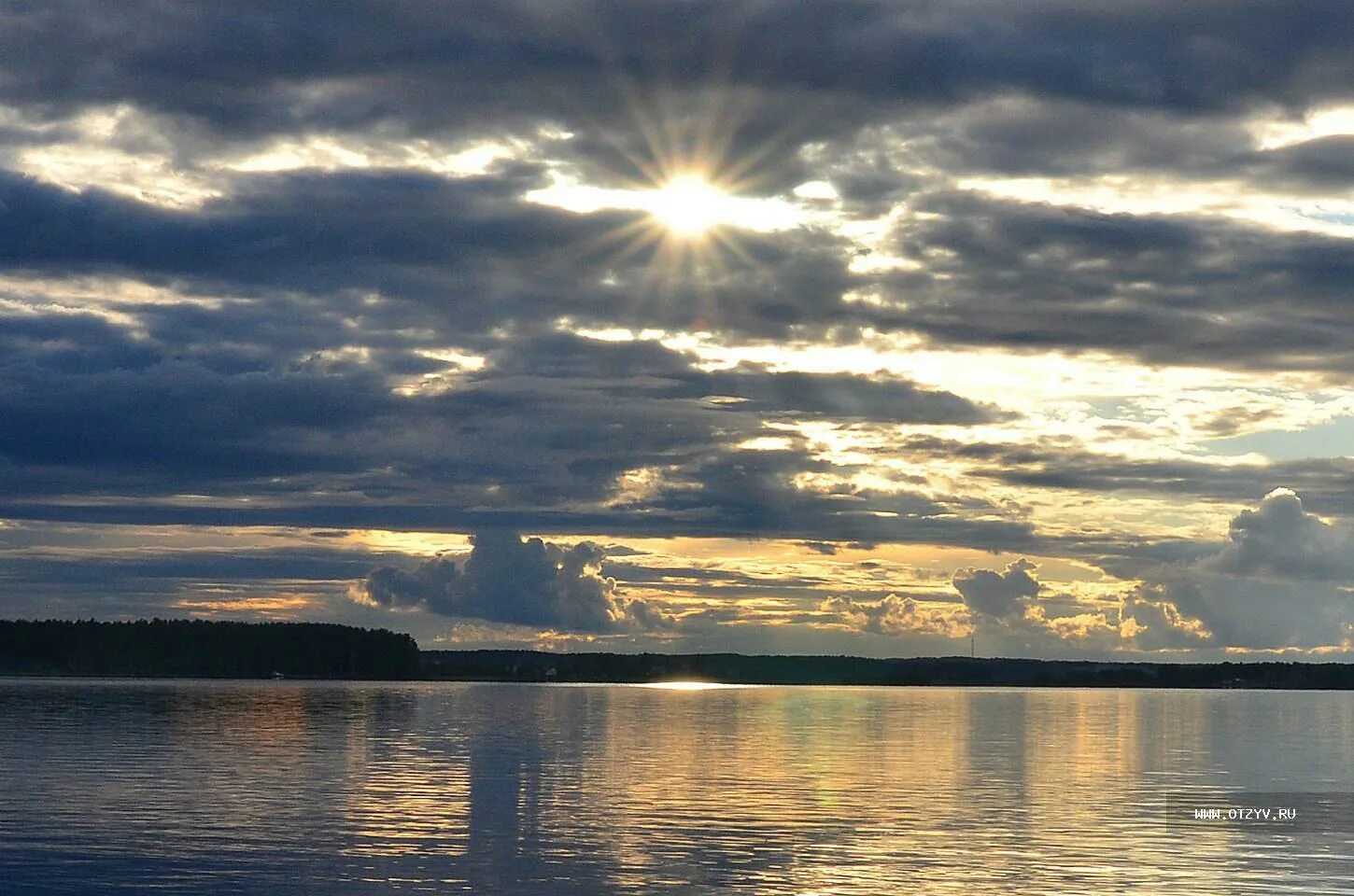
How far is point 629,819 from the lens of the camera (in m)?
79.9

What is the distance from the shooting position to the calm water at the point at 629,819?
60.6m

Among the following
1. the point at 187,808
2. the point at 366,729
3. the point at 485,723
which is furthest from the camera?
the point at 485,723

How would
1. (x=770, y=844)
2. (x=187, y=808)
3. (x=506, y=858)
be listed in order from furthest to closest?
(x=187, y=808) → (x=770, y=844) → (x=506, y=858)

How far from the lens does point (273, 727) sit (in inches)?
6432

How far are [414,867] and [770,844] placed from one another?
15944 millimetres

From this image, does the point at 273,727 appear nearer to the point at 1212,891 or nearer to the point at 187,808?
the point at 187,808

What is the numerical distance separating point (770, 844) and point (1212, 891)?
18307mm

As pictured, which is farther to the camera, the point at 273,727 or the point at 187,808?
the point at 273,727

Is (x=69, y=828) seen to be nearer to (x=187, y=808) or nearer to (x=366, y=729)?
(x=187, y=808)

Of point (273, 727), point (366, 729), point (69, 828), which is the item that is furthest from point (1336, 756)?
point (69, 828)

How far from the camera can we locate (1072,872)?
63.1m

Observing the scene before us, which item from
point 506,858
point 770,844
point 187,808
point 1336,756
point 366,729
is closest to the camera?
point 506,858

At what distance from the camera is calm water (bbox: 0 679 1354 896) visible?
2384 inches

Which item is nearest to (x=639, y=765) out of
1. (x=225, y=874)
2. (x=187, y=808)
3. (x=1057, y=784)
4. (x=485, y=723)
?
(x=1057, y=784)
